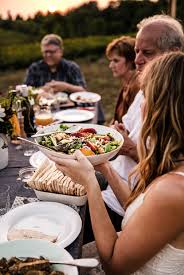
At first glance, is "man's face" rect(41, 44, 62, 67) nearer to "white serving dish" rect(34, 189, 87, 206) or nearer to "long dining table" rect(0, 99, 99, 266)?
"long dining table" rect(0, 99, 99, 266)

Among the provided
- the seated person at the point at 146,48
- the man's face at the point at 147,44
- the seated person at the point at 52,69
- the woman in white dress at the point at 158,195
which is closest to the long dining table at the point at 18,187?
the woman in white dress at the point at 158,195

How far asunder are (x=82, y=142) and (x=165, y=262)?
808 mm

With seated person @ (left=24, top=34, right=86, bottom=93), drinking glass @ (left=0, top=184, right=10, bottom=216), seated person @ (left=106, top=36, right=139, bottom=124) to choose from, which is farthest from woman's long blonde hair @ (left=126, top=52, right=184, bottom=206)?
seated person @ (left=24, top=34, right=86, bottom=93)

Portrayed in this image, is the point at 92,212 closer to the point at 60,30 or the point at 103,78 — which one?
the point at 103,78

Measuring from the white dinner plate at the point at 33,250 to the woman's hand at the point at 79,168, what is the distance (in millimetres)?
394

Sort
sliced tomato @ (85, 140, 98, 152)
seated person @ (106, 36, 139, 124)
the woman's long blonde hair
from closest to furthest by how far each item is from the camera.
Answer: the woman's long blonde hair, sliced tomato @ (85, 140, 98, 152), seated person @ (106, 36, 139, 124)

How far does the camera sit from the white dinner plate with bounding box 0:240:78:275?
4.39 feet

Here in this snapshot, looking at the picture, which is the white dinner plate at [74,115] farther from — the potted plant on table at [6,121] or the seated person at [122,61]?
A: the potted plant on table at [6,121]

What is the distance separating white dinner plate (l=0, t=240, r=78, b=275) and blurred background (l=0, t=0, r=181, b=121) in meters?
6.21

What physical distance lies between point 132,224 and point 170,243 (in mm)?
173

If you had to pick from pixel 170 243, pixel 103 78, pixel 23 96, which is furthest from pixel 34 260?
pixel 103 78

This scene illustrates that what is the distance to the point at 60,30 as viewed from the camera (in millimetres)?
10219

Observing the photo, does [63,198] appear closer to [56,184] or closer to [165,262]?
[56,184]

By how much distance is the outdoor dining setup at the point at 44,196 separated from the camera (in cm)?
136
